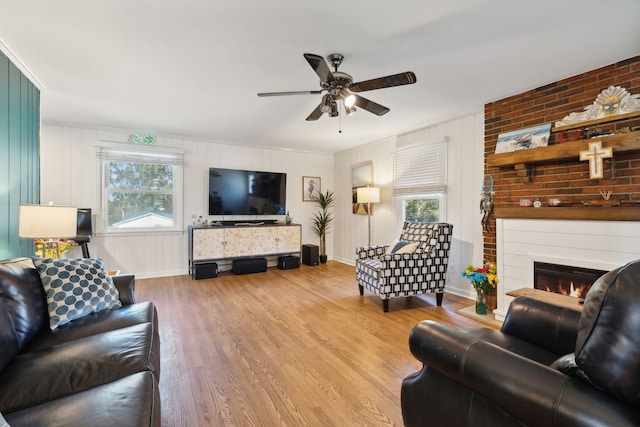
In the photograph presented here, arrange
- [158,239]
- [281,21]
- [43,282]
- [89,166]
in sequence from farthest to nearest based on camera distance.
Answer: [158,239] < [89,166] < [281,21] < [43,282]

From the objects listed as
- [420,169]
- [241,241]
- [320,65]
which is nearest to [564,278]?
[420,169]

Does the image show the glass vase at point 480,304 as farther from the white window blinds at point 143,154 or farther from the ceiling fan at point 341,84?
the white window blinds at point 143,154

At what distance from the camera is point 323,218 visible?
6387mm

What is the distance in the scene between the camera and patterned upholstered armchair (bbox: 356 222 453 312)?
10.7 ft

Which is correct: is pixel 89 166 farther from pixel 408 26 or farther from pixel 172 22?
pixel 408 26

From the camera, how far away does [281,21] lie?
1.96m

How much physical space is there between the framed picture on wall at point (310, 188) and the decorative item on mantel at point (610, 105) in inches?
172

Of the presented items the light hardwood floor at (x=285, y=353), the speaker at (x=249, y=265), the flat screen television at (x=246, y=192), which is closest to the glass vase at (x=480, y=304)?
the light hardwood floor at (x=285, y=353)

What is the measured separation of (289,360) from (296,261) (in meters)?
3.37

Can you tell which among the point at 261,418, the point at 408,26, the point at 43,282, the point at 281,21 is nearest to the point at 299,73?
the point at 281,21

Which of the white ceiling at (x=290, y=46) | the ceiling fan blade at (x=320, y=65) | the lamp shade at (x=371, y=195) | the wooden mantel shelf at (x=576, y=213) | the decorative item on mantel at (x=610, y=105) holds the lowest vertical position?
the wooden mantel shelf at (x=576, y=213)

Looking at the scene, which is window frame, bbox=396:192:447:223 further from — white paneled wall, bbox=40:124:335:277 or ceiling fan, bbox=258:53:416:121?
white paneled wall, bbox=40:124:335:277

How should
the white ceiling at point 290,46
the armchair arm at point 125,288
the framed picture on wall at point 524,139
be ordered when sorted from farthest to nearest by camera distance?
the framed picture on wall at point 524,139 < the armchair arm at point 125,288 < the white ceiling at point 290,46

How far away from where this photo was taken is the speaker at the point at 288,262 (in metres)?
5.52
